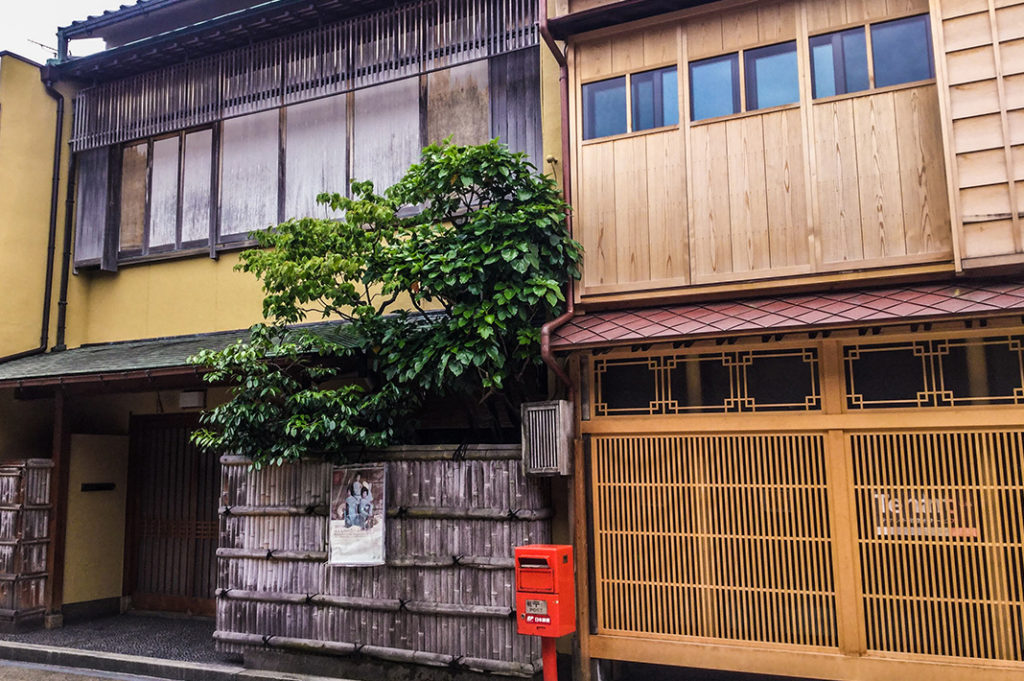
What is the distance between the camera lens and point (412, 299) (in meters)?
8.95

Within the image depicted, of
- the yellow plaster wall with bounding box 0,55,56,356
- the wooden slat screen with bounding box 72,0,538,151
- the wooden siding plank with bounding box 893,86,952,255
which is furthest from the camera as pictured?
the yellow plaster wall with bounding box 0,55,56,356

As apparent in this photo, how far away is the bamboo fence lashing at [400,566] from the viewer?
8.27 meters

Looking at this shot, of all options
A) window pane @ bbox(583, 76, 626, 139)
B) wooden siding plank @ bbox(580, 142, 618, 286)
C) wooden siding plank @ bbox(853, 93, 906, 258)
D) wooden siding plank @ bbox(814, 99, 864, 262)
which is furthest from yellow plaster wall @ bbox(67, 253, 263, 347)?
wooden siding plank @ bbox(853, 93, 906, 258)

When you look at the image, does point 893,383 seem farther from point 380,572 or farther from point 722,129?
point 380,572

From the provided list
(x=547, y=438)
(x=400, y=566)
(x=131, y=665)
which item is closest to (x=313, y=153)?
(x=547, y=438)

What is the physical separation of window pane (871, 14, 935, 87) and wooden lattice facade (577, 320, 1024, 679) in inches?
97.4

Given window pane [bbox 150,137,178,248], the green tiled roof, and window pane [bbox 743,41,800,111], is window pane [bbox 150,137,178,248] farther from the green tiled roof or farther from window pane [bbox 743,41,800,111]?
window pane [bbox 743,41,800,111]

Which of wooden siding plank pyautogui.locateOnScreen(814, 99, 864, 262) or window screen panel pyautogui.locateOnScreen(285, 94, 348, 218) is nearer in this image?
wooden siding plank pyautogui.locateOnScreen(814, 99, 864, 262)

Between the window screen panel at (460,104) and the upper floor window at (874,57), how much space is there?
4.26m

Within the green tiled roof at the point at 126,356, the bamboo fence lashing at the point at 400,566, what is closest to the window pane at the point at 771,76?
the bamboo fence lashing at the point at 400,566

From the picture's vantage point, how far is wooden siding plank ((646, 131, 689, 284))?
27.6 ft

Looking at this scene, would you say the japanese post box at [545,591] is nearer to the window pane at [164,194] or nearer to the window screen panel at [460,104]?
the window screen panel at [460,104]

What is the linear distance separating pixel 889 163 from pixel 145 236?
10701 millimetres

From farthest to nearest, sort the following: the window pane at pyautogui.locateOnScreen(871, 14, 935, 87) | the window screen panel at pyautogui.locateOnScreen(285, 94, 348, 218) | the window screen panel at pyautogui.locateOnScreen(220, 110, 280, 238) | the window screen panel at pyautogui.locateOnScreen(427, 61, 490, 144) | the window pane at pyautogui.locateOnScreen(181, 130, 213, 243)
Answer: the window pane at pyautogui.locateOnScreen(181, 130, 213, 243)
the window screen panel at pyautogui.locateOnScreen(220, 110, 280, 238)
the window screen panel at pyautogui.locateOnScreen(285, 94, 348, 218)
the window screen panel at pyautogui.locateOnScreen(427, 61, 490, 144)
the window pane at pyautogui.locateOnScreen(871, 14, 935, 87)
